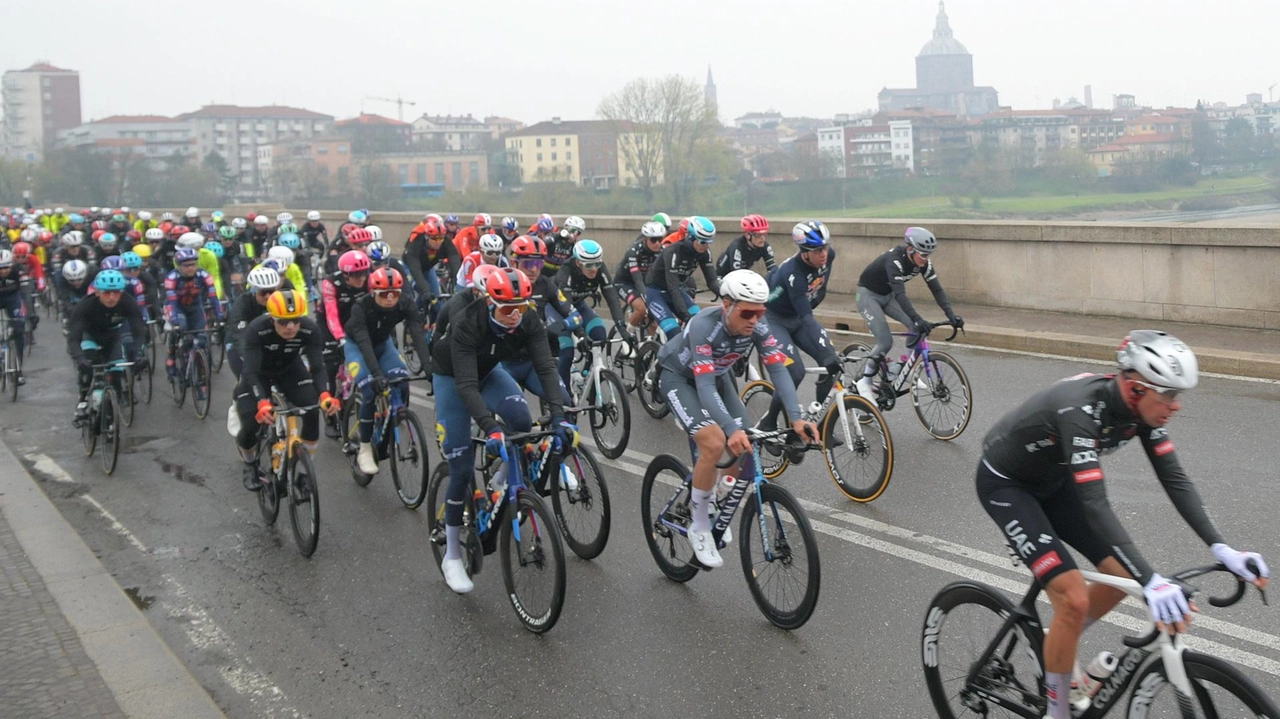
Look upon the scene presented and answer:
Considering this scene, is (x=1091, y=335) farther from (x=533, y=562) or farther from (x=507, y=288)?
(x=533, y=562)

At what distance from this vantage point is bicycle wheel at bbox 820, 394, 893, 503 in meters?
8.70

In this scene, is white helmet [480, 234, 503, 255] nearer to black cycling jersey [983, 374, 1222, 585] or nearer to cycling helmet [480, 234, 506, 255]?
cycling helmet [480, 234, 506, 255]

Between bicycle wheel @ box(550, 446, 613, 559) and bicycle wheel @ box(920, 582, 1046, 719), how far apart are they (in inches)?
107

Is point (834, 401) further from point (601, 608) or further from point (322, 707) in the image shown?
point (322, 707)

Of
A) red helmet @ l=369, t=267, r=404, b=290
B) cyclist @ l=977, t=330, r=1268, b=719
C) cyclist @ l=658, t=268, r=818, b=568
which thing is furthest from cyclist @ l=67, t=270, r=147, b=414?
cyclist @ l=977, t=330, r=1268, b=719

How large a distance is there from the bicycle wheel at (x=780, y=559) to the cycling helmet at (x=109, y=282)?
796 centimetres

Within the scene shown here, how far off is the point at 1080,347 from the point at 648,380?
539 cm

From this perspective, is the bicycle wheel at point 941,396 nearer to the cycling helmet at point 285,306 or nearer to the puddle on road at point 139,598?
the cycling helmet at point 285,306

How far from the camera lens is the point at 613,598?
7047 mm

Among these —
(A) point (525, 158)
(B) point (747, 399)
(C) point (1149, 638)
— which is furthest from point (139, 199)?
→ (C) point (1149, 638)

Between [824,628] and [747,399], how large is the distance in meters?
4.13

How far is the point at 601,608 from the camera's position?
6898 millimetres

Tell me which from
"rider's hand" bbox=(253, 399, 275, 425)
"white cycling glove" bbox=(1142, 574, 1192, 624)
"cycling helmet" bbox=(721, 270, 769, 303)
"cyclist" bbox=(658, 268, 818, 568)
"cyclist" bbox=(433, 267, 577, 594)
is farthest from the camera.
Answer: "rider's hand" bbox=(253, 399, 275, 425)

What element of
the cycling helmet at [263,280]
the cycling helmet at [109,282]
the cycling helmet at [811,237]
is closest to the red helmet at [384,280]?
the cycling helmet at [263,280]
